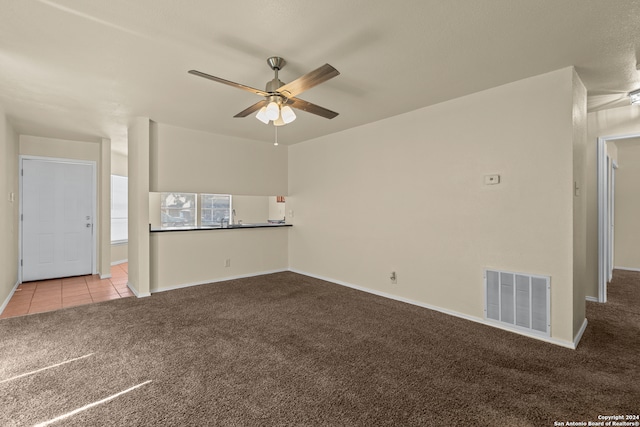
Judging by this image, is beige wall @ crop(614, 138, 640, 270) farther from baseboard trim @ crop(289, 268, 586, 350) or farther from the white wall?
the white wall

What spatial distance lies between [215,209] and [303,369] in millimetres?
3809

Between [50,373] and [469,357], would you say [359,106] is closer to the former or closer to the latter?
[469,357]

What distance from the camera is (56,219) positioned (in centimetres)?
546

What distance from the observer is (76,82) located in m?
3.06

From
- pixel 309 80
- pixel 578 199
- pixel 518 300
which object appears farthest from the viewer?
pixel 518 300

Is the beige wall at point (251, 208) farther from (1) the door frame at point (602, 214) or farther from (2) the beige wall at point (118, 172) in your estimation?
(1) the door frame at point (602, 214)

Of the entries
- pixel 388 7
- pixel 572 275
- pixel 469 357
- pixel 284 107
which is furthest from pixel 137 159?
pixel 572 275

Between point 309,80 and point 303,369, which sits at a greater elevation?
point 309,80

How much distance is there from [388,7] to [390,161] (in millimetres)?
2469

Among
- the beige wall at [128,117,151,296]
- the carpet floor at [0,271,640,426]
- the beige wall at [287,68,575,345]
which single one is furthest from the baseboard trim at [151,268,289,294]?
the beige wall at [287,68,575,345]

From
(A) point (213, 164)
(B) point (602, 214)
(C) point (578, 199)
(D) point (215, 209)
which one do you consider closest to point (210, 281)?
(D) point (215, 209)

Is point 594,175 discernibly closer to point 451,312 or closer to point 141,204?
point 451,312

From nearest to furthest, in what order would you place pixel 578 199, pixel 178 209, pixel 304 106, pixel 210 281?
pixel 304 106 < pixel 578 199 < pixel 210 281 < pixel 178 209

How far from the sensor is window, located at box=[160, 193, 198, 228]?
5.18m
